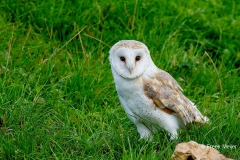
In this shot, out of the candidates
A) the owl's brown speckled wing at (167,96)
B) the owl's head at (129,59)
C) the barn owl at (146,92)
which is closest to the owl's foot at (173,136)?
the barn owl at (146,92)

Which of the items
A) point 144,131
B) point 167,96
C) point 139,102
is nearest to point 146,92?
point 139,102

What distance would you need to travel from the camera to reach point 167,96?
15.4 feet

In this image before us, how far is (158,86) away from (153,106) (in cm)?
15

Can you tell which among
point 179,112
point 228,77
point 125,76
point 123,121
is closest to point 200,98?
point 228,77

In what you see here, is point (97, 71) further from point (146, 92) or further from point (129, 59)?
point (129, 59)

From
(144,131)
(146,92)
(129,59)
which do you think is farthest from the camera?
(144,131)

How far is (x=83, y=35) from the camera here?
6.74 meters

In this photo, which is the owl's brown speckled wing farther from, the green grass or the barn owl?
the green grass

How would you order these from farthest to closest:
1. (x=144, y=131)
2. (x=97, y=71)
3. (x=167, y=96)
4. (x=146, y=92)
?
(x=97, y=71), (x=144, y=131), (x=167, y=96), (x=146, y=92)

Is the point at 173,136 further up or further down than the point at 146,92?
further down

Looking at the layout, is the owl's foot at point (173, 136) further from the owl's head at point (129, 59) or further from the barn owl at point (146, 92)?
the owl's head at point (129, 59)

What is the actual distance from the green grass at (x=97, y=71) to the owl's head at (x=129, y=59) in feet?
1.75

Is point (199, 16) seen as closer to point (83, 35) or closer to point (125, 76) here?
point (83, 35)

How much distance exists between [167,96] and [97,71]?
57.5 inches
